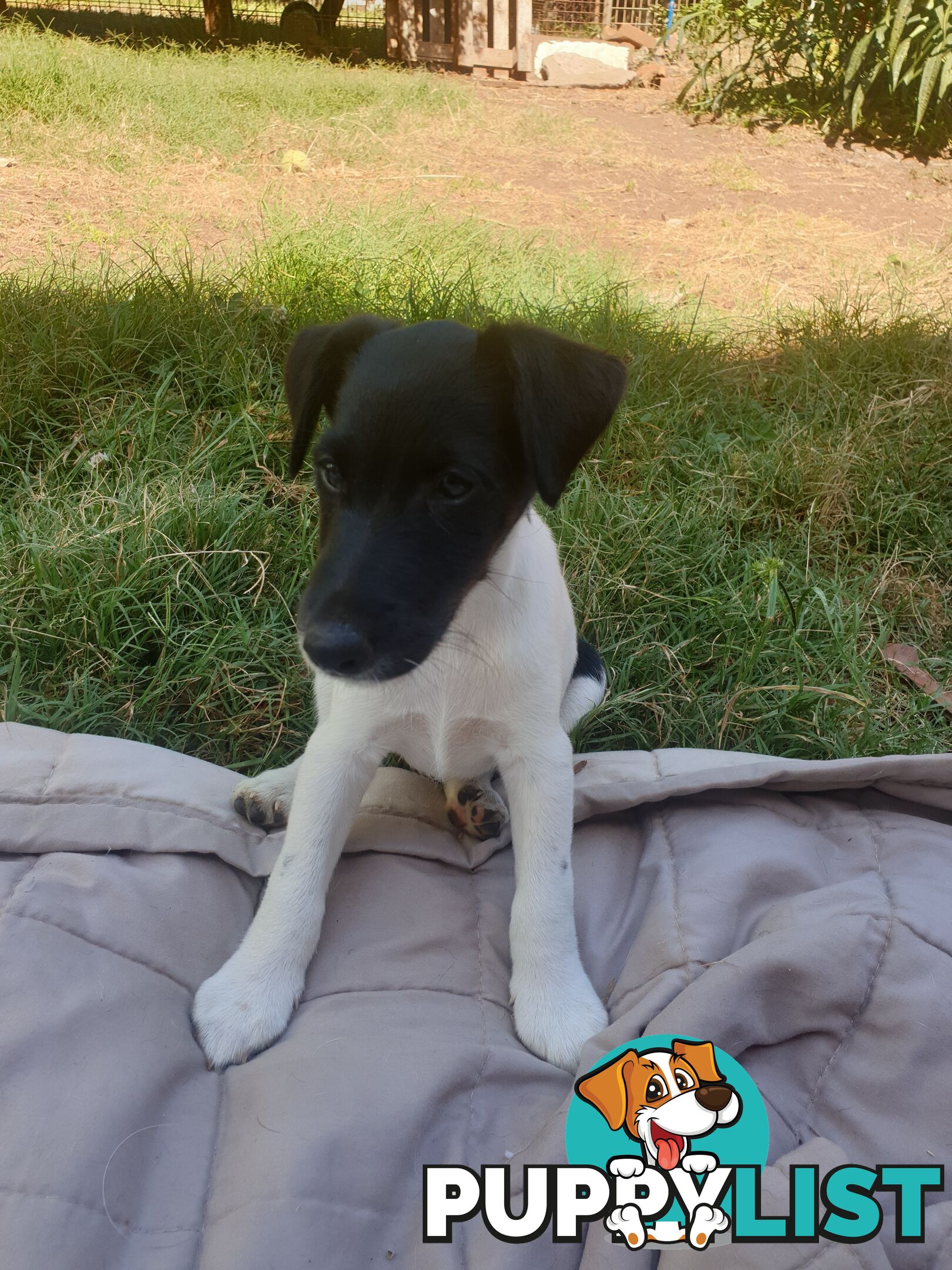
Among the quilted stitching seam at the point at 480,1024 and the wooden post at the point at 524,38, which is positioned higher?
the wooden post at the point at 524,38

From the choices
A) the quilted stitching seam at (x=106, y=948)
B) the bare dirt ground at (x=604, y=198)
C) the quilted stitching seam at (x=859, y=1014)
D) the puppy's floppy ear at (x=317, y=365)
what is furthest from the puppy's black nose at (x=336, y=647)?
the bare dirt ground at (x=604, y=198)

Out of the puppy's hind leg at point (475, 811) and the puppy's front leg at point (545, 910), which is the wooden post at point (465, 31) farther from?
the puppy's front leg at point (545, 910)

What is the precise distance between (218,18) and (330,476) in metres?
16.0

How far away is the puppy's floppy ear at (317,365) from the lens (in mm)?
2127

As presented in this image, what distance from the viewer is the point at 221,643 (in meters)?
2.91

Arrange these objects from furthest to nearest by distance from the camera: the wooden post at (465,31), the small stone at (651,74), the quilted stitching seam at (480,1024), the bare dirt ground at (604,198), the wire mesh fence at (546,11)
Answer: the wire mesh fence at (546,11)
the wooden post at (465,31)
the small stone at (651,74)
the bare dirt ground at (604,198)
the quilted stitching seam at (480,1024)

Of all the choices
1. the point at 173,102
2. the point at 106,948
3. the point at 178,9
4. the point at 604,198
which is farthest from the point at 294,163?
the point at 178,9

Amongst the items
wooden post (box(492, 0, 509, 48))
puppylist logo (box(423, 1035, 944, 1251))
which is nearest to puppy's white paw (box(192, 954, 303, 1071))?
puppylist logo (box(423, 1035, 944, 1251))

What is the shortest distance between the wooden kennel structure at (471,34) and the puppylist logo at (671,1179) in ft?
45.8

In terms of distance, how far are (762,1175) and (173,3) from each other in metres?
21.5

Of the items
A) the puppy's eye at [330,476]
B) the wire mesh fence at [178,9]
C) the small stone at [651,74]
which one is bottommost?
the puppy's eye at [330,476]

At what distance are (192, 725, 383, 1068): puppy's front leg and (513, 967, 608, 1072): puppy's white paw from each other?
474mm

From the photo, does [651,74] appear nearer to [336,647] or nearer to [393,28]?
[393,28]

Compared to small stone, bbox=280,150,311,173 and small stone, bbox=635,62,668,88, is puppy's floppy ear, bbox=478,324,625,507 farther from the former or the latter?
small stone, bbox=635,62,668,88
